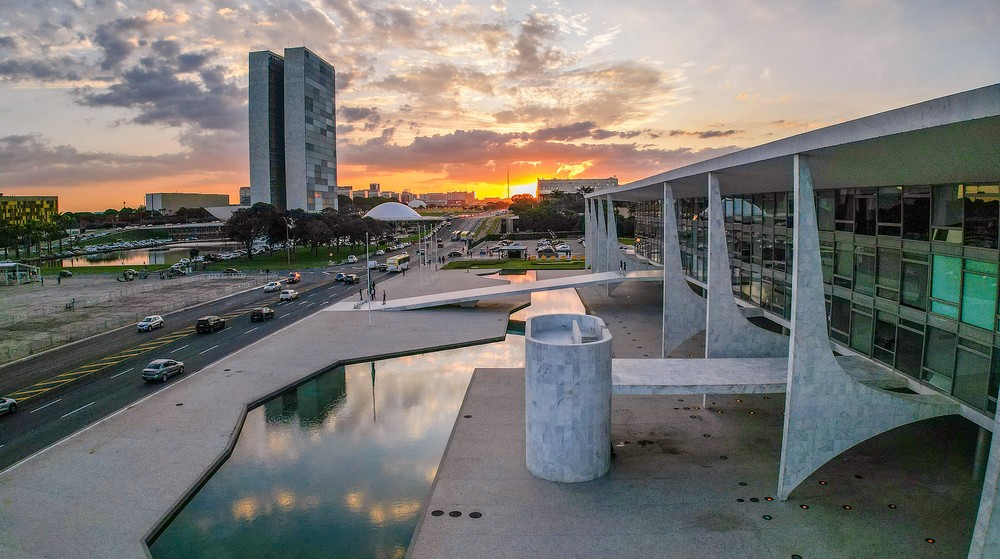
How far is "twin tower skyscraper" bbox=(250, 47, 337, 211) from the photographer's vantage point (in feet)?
437

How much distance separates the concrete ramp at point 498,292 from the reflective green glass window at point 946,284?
82.3 ft

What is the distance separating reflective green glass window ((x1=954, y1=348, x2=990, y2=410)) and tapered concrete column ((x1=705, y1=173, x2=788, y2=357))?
21.0 ft

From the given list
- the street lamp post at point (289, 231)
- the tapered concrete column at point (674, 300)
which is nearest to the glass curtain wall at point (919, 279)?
the tapered concrete column at point (674, 300)

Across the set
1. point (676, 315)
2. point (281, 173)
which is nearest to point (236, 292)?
point (676, 315)

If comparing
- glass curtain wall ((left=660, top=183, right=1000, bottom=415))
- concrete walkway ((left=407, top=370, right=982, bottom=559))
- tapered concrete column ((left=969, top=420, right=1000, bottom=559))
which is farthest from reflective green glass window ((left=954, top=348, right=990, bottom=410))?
tapered concrete column ((left=969, top=420, right=1000, bottom=559))

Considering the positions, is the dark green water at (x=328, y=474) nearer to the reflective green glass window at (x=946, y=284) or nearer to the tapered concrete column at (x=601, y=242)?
the reflective green glass window at (x=946, y=284)

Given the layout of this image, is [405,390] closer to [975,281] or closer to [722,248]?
[722,248]

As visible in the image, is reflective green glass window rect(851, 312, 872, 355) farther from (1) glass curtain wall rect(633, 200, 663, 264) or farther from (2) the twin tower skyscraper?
(2) the twin tower skyscraper

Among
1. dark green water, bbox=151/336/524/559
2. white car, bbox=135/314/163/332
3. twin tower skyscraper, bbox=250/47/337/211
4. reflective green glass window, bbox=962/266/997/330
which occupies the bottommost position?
dark green water, bbox=151/336/524/559

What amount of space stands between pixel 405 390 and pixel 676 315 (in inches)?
510

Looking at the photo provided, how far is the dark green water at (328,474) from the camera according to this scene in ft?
46.0

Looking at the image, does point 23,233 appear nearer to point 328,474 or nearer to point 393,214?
point 393,214

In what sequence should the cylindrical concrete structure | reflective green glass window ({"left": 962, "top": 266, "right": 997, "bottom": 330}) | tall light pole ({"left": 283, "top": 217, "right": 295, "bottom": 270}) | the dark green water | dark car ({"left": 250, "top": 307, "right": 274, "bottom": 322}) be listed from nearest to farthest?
reflective green glass window ({"left": 962, "top": 266, "right": 997, "bottom": 330})
the dark green water
the cylindrical concrete structure
dark car ({"left": 250, "top": 307, "right": 274, "bottom": 322})
tall light pole ({"left": 283, "top": 217, "right": 295, "bottom": 270})

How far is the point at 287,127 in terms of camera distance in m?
135
